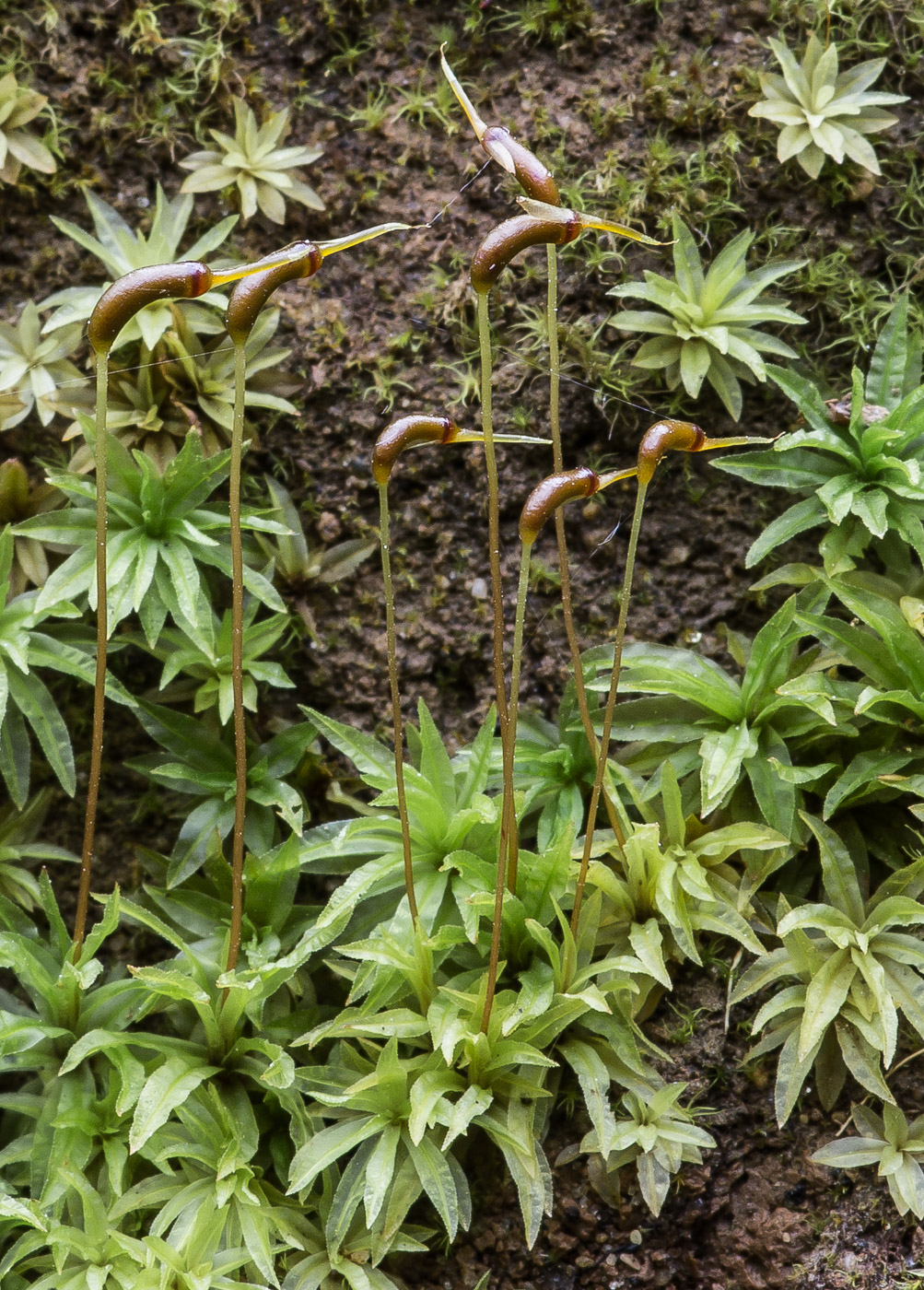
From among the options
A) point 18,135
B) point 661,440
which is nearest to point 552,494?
point 661,440

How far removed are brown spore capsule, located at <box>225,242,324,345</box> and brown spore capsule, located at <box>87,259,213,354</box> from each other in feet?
0.22

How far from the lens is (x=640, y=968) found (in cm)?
221

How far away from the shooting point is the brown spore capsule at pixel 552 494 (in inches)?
78.7

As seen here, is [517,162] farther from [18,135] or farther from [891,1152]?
[891,1152]

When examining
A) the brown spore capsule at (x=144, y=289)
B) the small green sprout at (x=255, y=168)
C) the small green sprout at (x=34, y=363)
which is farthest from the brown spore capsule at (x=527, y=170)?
the small green sprout at (x=34, y=363)

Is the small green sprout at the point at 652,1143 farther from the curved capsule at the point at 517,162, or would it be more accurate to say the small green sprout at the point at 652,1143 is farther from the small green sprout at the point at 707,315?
the curved capsule at the point at 517,162

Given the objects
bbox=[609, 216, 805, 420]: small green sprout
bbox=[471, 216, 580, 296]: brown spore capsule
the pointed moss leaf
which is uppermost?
bbox=[471, 216, 580, 296]: brown spore capsule

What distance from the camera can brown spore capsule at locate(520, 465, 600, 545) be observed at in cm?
200

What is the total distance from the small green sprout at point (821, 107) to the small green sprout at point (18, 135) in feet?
5.77

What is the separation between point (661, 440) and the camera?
6.73 ft

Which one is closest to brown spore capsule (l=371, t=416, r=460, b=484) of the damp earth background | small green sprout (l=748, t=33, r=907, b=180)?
the damp earth background

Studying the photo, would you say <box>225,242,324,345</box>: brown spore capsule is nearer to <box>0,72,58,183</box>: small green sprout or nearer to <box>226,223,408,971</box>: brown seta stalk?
<box>226,223,408,971</box>: brown seta stalk

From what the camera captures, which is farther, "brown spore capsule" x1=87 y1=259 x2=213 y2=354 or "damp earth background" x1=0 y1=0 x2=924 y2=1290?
"damp earth background" x1=0 y1=0 x2=924 y2=1290

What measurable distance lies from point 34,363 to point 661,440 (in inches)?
63.2
